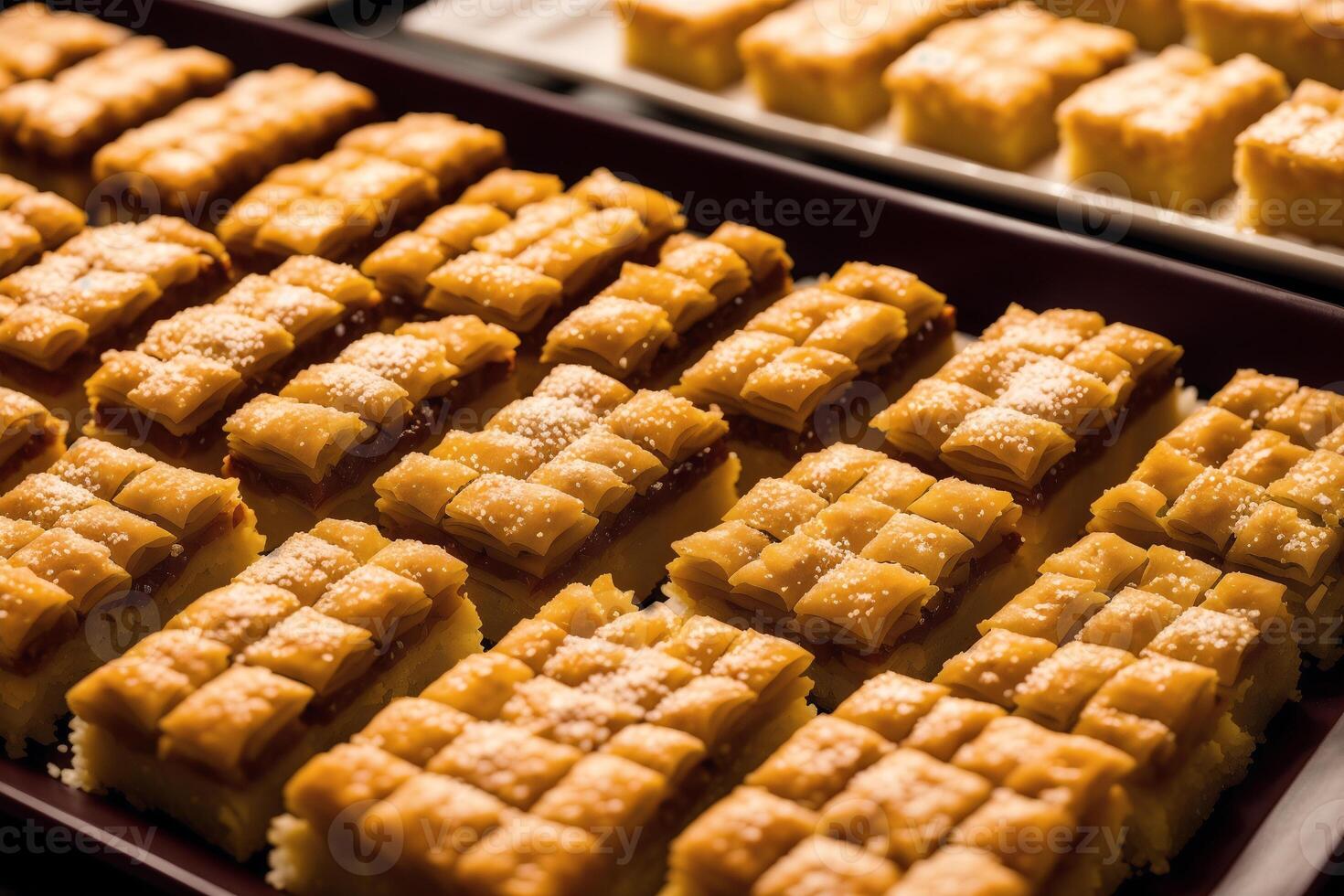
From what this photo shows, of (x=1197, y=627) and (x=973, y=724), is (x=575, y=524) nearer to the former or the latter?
(x=973, y=724)

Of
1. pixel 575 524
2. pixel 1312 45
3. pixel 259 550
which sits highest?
pixel 1312 45

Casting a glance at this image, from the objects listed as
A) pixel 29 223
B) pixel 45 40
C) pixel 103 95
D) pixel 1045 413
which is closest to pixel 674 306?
pixel 1045 413

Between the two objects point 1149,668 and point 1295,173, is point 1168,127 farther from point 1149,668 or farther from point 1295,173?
point 1149,668

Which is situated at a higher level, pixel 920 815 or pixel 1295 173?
pixel 1295 173

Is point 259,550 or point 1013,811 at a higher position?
point 1013,811

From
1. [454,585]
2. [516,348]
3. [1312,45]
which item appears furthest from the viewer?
[1312,45]

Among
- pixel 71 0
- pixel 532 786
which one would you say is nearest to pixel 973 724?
pixel 532 786
